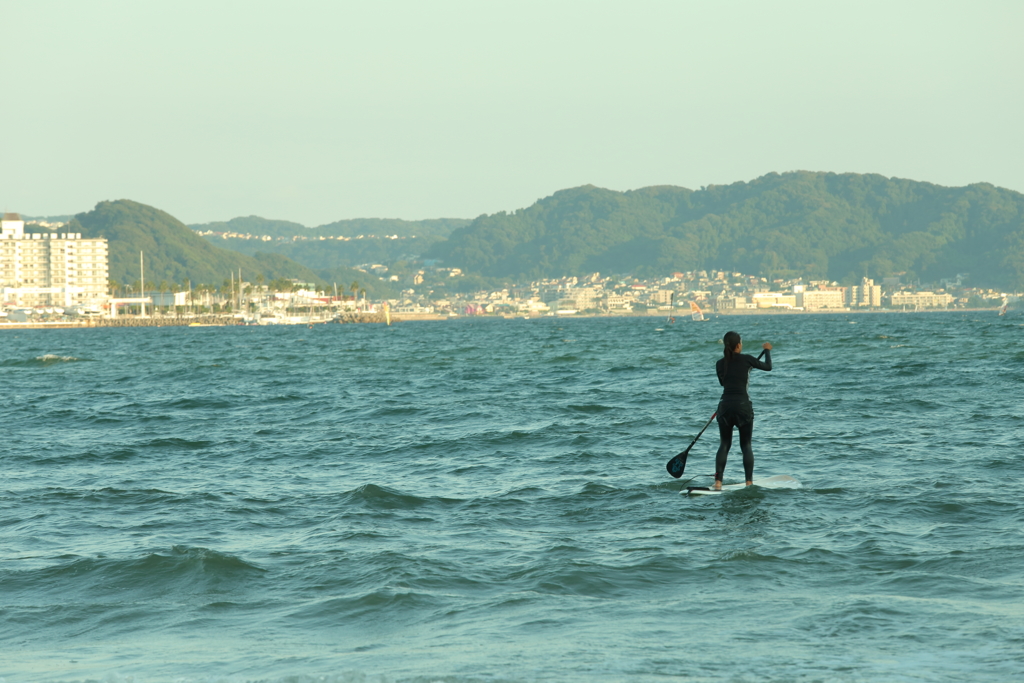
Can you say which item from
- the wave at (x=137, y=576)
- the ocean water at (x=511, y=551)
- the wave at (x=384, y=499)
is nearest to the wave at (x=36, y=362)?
the ocean water at (x=511, y=551)

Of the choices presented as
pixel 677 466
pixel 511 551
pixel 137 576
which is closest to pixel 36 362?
pixel 677 466

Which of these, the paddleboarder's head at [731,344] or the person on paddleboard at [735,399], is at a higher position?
the paddleboarder's head at [731,344]

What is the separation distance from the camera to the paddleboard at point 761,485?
41.3 feet

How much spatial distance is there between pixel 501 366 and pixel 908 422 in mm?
27500

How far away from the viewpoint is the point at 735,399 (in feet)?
41.2

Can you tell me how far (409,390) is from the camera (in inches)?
1281

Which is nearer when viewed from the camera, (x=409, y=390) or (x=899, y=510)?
(x=899, y=510)

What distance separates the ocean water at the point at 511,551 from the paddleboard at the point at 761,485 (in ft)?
0.71

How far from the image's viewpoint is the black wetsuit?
12.4m


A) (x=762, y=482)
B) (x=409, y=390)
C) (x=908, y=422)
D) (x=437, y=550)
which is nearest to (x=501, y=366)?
(x=409, y=390)

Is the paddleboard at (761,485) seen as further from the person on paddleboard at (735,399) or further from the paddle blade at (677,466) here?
the paddle blade at (677,466)

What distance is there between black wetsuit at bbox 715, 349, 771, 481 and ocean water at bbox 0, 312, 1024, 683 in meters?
0.58

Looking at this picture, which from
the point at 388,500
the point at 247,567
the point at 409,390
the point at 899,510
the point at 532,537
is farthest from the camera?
the point at 409,390

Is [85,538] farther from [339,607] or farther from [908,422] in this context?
[908,422]
